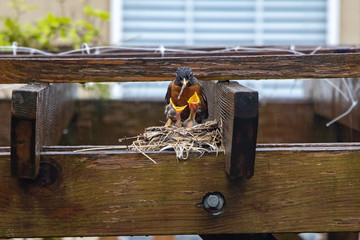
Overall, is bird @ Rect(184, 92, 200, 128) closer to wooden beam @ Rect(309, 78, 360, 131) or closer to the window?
wooden beam @ Rect(309, 78, 360, 131)

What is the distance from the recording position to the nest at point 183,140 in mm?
2193

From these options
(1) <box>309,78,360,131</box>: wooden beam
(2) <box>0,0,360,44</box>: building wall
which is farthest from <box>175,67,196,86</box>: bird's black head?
(2) <box>0,0,360,44</box>: building wall

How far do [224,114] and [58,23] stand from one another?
11.9 feet

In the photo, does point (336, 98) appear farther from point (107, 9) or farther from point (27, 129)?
point (107, 9)

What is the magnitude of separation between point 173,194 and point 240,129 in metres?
0.39

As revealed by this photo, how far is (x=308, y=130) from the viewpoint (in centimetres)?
428

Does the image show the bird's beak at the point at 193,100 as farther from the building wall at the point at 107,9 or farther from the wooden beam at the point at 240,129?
the building wall at the point at 107,9

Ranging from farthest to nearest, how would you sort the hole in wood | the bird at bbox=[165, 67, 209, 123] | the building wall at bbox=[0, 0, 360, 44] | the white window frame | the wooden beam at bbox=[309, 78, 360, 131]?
the white window frame → the building wall at bbox=[0, 0, 360, 44] → the wooden beam at bbox=[309, 78, 360, 131] → the bird at bbox=[165, 67, 209, 123] → the hole in wood

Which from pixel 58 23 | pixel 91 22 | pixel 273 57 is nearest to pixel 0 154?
pixel 273 57

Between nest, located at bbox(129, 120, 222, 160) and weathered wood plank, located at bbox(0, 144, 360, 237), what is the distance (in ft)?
0.15

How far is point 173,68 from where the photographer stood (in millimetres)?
2348

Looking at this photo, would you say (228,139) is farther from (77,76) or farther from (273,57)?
(77,76)

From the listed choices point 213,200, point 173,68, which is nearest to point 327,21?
point 173,68

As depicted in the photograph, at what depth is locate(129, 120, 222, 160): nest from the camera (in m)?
2.19
